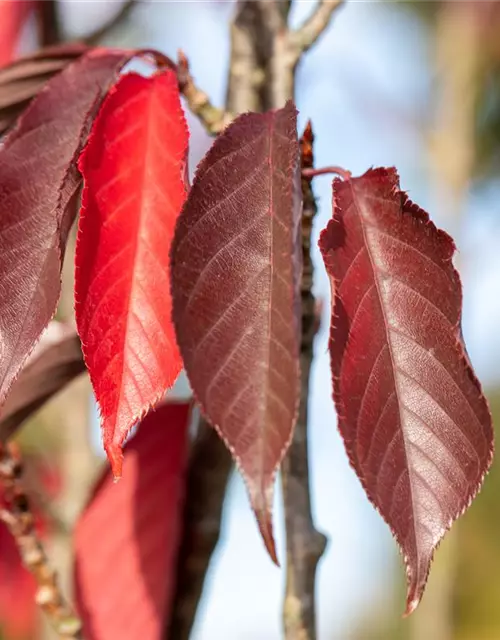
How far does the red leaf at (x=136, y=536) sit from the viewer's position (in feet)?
2.83

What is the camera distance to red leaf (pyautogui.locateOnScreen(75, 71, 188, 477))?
48 cm

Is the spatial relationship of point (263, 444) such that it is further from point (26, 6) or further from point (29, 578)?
point (29, 578)

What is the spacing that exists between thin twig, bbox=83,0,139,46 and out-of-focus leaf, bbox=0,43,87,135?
624 millimetres

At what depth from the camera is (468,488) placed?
0.48 meters

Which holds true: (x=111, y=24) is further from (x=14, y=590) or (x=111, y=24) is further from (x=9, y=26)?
(x=14, y=590)

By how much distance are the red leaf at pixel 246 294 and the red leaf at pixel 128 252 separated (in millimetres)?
48

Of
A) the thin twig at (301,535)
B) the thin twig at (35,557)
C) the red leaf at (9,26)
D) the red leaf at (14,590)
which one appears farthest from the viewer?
the red leaf at (14,590)

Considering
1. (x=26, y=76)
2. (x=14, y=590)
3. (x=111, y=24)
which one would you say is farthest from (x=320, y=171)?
(x=14, y=590)

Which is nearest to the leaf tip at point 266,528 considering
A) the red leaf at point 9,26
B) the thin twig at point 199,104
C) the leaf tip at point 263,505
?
the leaf tip at point 263,505

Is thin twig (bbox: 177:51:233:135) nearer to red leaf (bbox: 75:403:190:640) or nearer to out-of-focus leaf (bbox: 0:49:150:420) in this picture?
out-of-focus leaf (bbox: 0:49:150:420)

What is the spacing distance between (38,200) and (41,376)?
0.84ft

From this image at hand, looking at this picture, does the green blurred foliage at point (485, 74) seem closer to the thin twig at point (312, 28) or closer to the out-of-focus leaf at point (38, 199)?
the thin twig at point (312, 28)

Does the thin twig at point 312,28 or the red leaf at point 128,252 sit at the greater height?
the thin twig at point 312,28

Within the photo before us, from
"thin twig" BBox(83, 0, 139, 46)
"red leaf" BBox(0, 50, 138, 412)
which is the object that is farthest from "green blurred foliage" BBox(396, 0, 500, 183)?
"red leaf" BBox(0, 50, 138, 412)
